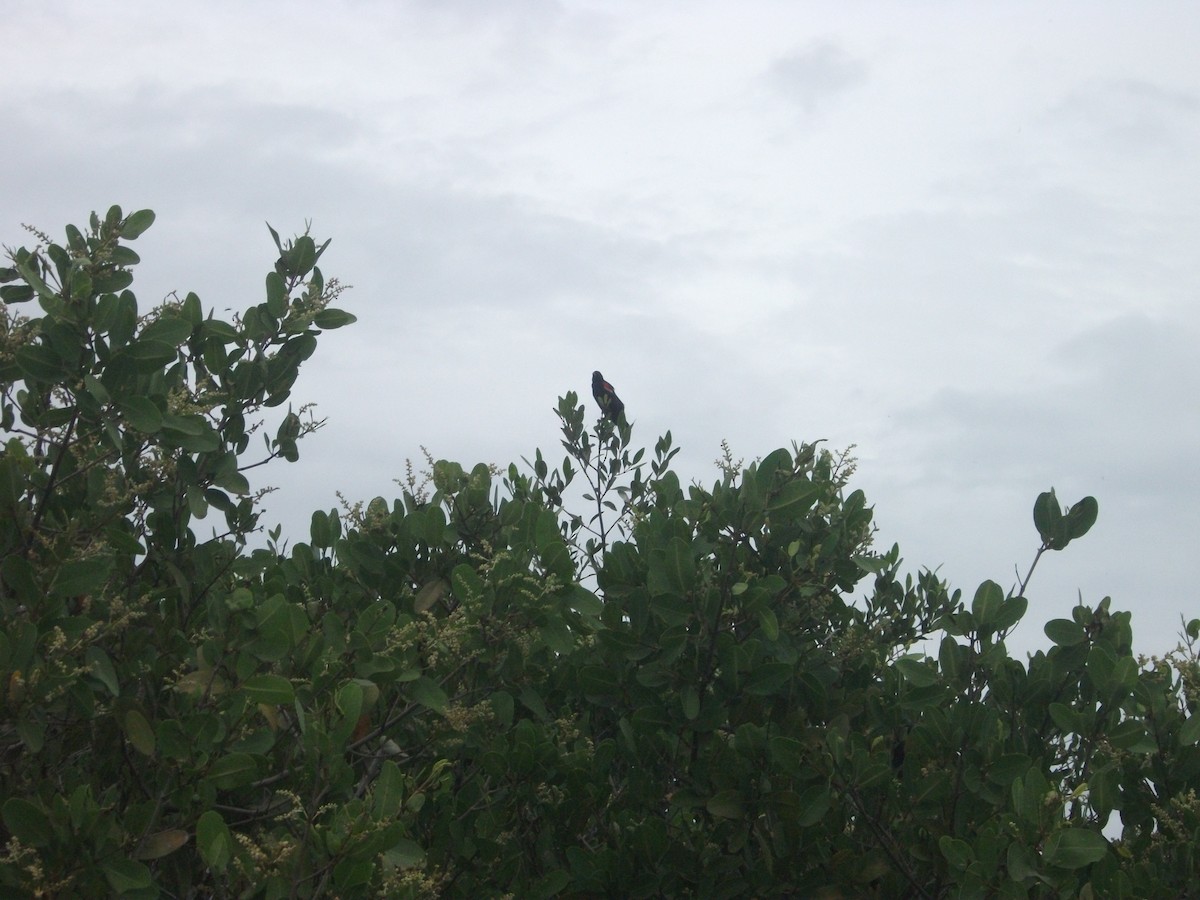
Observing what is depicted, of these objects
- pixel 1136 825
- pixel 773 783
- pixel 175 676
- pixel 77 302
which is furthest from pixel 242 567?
pixel 1136 825

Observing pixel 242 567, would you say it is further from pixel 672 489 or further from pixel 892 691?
pixel 892 691

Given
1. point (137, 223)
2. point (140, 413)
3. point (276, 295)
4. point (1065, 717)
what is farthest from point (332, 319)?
point (1065, 717)

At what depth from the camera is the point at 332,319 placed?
4879mm

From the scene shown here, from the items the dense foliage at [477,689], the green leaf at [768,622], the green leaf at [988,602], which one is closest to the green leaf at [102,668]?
the dense foliage at [477,689]

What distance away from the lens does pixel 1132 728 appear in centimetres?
496

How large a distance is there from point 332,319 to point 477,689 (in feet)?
5.20

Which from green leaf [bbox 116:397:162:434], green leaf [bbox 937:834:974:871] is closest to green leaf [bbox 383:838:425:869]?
green leaf [bbox 116:397:162:434]

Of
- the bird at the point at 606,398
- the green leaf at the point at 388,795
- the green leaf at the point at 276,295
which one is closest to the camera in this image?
the green leaf at the point at 388,795

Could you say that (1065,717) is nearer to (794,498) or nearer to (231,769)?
(794,498)

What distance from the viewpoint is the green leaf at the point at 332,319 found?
4.87 meters

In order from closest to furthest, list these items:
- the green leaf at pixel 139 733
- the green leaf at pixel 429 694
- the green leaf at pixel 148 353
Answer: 1. the green leaf at pixel 139 733
2. the green leaf at pixel 148 353
3. the green leaf at pixel 429 694

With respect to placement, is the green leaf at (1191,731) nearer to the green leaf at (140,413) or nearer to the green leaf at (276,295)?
the green leaf at (276,295)

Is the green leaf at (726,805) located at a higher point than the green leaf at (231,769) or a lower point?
higher

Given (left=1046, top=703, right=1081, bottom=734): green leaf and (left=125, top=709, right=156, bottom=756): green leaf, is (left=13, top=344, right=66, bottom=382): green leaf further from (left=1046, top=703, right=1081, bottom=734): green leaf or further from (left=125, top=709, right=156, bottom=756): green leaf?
(left=1046, top=703, right=1081, bottom=734): green leaf
